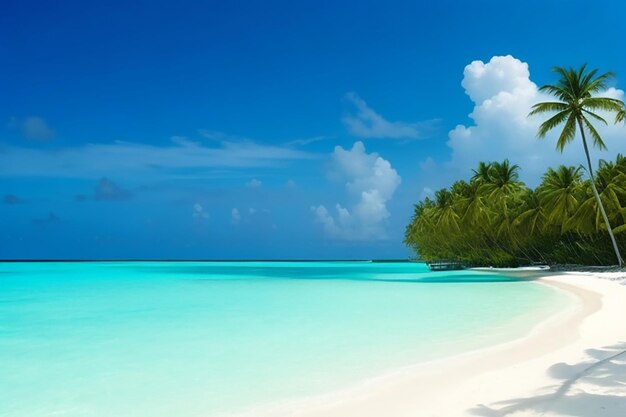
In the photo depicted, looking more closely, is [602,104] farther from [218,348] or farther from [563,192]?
[218,348]

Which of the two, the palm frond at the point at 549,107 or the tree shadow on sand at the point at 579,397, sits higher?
the palm frond at the point at 549,107

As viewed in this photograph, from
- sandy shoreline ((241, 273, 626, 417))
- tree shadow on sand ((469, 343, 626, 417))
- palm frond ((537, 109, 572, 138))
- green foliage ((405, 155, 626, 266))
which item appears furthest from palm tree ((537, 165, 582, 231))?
tree shadow on sand ((469, 343, 626, 417))

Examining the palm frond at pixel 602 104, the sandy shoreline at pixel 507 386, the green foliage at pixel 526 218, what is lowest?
the sandy shoreline at pixel 507 386

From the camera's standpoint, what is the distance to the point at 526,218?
36500 millimetres

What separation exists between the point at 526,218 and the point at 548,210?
14.8 feet

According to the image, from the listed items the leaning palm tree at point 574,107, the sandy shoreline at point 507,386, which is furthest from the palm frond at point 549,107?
the sandy shoreline at point 507,386

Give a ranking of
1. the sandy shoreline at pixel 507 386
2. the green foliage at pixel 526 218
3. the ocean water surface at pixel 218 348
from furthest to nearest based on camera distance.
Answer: the green foliage at pixel 526 218 < the ocean water surface at pixel 218 348 < the sandy shoreline at pixel 507 386

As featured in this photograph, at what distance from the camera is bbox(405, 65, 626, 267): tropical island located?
24.8 metres

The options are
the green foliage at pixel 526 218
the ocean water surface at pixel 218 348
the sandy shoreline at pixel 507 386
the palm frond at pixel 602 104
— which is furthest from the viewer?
the green foliage at pixel 526 218

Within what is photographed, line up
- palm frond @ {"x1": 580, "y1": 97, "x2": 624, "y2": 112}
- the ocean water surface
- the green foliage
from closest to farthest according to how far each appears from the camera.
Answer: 1. the ocean water surface
2. palm frond @ {"x1": 580, "y1": 97, "x2": 624, "y2": 112}
3. the green foliage

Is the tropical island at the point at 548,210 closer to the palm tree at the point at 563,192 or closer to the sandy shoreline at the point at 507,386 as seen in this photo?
the palm tree at the point at 563,192

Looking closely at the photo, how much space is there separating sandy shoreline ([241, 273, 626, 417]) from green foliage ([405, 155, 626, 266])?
2187 centimetres

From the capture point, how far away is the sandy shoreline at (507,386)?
4.20m

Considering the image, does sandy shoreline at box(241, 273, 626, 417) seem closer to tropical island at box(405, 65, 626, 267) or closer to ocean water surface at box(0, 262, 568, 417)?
ocean water surface at box(0, 262, 568, 417)
